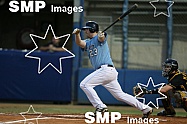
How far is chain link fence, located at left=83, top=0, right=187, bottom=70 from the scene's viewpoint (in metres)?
11.3

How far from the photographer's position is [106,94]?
1105 centimetres

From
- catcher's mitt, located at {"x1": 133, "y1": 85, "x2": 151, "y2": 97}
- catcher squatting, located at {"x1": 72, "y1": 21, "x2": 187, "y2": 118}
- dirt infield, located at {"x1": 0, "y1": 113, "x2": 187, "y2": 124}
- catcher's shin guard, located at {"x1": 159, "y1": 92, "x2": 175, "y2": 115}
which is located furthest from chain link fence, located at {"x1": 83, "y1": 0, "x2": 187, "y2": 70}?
catcher squatting, located at {"x1": 72, "y1": 21, "x2": 187, "y2": 118}

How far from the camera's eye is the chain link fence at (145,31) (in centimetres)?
1134

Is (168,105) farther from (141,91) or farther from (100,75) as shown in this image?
(100,75)

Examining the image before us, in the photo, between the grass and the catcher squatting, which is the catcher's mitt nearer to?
the catcher squatting

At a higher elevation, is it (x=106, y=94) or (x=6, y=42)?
(x=6, y=42)

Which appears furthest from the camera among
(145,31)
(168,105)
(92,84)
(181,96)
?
(145,31)

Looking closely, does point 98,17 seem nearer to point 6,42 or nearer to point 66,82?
point 66,82

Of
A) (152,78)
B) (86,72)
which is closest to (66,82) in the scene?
(86,72)

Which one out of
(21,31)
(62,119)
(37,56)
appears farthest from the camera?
(21,31)

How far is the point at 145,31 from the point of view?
11438 mm

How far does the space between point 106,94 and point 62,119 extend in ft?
12.8

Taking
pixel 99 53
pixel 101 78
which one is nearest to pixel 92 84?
pixel 101 78

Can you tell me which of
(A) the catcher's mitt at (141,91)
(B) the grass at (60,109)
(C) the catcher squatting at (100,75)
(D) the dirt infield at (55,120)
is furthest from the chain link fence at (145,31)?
(C) the catcher squatting at (100,75)
